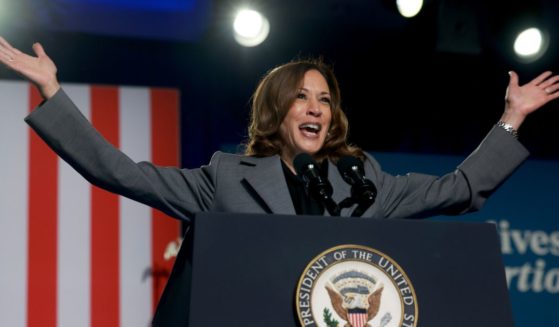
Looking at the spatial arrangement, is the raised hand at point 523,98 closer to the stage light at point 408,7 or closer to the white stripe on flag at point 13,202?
the stage light at point 408,7

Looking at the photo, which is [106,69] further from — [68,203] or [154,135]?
[68,203]

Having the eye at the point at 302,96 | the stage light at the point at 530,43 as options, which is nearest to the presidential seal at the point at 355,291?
the eye at the point at 302,96

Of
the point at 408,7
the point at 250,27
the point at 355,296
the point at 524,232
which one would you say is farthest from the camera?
the point at 524,232

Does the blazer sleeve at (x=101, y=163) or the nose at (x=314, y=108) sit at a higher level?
the nose at (x=314, y=108)

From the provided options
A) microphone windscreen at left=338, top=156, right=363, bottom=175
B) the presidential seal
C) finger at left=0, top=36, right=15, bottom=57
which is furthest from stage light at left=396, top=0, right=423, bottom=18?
the presidential seal

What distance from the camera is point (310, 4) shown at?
425 centimetres

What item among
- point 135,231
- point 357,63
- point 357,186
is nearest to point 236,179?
point 357,186

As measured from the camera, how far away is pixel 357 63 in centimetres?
440

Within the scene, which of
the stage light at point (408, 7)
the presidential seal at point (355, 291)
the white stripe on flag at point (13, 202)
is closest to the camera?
the presidential seal at point (355, 291)

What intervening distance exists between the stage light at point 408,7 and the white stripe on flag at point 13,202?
1.75 m

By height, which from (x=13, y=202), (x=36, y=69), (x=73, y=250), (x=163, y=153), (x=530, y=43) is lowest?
(x=36, y=69)

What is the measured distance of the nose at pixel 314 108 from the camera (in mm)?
1853

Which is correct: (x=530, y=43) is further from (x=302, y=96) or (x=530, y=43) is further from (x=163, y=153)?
(x=302, y=96)

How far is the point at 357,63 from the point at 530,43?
3.04 feet
